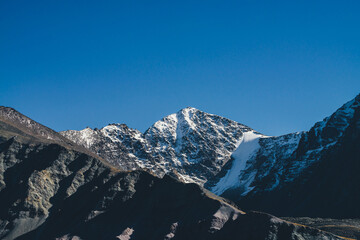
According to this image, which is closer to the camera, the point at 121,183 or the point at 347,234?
the point at 347,234

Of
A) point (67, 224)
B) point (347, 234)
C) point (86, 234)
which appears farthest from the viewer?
point (67, 224)

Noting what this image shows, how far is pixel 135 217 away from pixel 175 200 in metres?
17.6

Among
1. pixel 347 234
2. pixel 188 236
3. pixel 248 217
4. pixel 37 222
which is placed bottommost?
pixel 37 222

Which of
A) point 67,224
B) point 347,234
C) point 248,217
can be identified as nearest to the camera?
point 248,217

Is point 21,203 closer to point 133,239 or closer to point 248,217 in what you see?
point 133,239

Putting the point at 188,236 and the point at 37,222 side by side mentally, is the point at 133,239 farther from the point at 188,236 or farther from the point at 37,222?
the point at 37,222

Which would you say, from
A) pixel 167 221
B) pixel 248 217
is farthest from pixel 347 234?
pixel 167 221

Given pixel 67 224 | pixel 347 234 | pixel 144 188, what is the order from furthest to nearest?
pixel 144 188 → pixel 67 224 → pixel 347 234

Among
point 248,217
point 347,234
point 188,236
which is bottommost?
point 188,236

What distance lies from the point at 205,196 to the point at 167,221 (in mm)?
16923

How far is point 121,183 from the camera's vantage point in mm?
198000

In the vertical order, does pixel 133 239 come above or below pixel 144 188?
below

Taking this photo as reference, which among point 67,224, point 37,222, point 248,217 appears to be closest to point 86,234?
point 67,224

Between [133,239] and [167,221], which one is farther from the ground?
[167,221]
